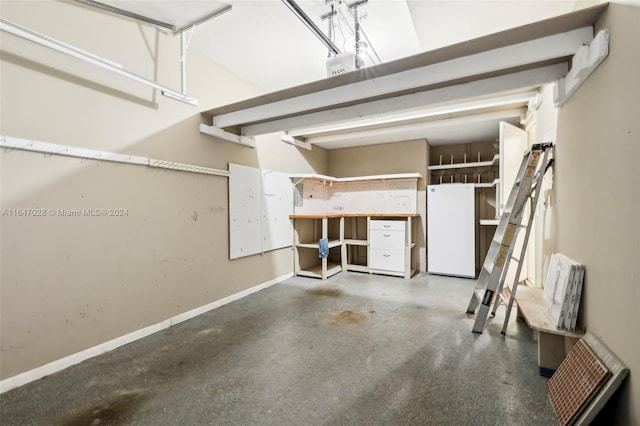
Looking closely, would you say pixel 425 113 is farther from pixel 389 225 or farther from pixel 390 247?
pixel 390 247

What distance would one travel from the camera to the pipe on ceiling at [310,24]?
7.44ft

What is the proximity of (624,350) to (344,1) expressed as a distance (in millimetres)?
2864

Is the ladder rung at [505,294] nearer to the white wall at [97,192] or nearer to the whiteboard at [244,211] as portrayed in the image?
the whiteboard at [244,211]

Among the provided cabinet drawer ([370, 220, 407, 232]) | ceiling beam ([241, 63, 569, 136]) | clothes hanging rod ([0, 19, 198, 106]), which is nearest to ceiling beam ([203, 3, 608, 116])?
ceiling beam ([241, 63, 569, 136])

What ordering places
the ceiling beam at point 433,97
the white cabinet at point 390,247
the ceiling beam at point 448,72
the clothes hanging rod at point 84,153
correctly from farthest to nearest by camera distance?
the white cabinet at point 390,247, the ceiling beam at point 433,97, the clothes hanging rod at point 84,153, the ceiling beam at point 448,72

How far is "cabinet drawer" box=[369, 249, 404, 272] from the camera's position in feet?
15.3

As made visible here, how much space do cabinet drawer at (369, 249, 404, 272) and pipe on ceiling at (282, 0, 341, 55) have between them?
315 centimetres

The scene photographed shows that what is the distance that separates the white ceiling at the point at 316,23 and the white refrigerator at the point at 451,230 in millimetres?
1430

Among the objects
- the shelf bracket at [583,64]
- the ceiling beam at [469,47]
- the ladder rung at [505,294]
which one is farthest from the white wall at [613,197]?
the ladder rung at [505,294]

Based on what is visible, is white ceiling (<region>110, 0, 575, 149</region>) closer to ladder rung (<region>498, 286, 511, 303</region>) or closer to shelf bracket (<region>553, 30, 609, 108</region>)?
shelf bracket (<region>553, 30, 609, 108</region>)

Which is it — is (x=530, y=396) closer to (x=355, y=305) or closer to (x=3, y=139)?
(x=355, y=305)

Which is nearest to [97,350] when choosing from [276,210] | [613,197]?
[276,210]

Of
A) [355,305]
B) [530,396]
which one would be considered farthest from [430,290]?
[530,396]

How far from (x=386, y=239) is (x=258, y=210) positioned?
2.21m
